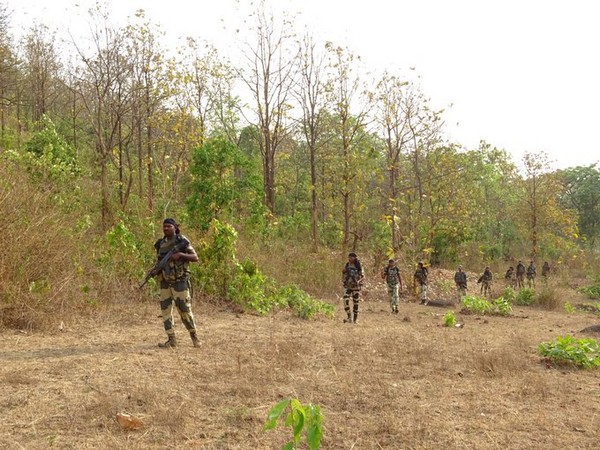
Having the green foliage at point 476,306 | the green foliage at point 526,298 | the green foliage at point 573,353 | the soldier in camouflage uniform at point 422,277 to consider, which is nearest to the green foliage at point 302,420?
the green foliage at point 573,353

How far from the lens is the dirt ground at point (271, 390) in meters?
4.12

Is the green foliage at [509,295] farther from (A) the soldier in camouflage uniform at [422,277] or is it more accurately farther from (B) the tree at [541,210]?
(B) the tree at [541,210]

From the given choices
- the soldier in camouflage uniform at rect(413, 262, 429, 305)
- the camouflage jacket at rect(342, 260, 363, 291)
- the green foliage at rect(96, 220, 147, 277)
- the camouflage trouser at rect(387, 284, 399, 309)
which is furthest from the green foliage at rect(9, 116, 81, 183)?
the soldier in camouflage uniform at rect(413, 262, 429, 305)

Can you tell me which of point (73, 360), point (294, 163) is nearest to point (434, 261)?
point (294, 163)

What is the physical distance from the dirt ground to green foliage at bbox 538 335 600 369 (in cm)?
22

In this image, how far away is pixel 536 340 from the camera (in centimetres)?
973

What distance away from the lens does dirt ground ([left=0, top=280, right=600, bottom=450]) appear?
4.12 m

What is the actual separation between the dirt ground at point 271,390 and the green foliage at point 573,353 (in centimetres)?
22

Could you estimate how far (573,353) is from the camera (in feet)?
23.3

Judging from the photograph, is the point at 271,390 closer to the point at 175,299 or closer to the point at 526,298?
the point at 175,299

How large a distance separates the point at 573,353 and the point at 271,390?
4389mm

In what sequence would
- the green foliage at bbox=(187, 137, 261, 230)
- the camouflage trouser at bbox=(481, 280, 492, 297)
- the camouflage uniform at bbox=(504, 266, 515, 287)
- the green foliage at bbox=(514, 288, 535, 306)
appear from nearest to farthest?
the green foliage at bbox=(187, 137, 261, 230)
the green foliage at bbox=(514, 288, 535, 306)
the camouflage trouser at bbox=(481, 280, 492, 297)
the camouflage uniform at bbox=(504, 266, 515, 287)

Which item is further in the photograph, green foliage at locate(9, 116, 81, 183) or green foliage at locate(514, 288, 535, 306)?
green foliage at locate(514, 288, 535, 306)

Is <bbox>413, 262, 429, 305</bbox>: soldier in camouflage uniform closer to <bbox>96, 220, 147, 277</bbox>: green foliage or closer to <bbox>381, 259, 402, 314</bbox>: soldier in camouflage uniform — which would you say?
<bbox>381, 259, 402, 314</bbox>: soldier in camouflage uniform
